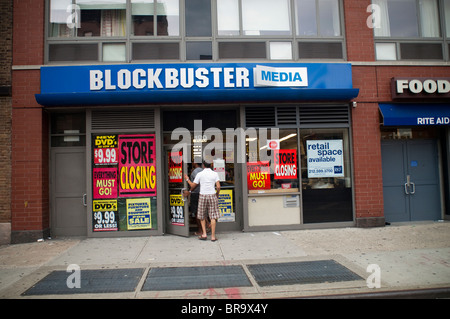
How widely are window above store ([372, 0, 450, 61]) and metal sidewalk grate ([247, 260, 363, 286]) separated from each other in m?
6.31

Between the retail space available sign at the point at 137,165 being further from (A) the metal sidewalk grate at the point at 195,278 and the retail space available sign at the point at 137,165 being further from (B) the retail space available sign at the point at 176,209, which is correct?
(A) the metal sidewalk grate at the point at 195,278

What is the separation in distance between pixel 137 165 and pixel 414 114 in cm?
770

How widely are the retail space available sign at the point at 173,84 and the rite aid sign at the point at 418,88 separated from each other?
1195mm

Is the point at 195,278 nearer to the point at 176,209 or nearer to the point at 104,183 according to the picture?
the point at 176,209

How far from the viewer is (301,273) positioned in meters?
5.20

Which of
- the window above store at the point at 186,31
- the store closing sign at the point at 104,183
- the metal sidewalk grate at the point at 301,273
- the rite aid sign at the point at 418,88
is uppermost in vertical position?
the window above store at the point at 186,31

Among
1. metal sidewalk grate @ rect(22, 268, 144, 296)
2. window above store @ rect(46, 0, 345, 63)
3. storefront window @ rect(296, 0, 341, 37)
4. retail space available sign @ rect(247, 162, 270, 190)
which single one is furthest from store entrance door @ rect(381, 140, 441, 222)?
metal sidewalk grate @ rect(22, 268, 144, 296)

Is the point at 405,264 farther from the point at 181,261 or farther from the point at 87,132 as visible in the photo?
the point at 87,132

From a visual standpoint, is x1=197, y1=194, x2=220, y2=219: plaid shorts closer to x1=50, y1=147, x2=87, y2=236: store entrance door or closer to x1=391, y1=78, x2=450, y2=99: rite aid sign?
x1=50, y1=147, x2=87, y2=236: store entrance door

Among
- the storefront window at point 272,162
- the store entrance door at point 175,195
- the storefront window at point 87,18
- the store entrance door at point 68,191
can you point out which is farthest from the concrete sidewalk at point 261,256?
the storefront window at point 87,18

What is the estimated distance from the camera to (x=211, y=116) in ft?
28.0

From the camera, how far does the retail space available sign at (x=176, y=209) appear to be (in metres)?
7.93
